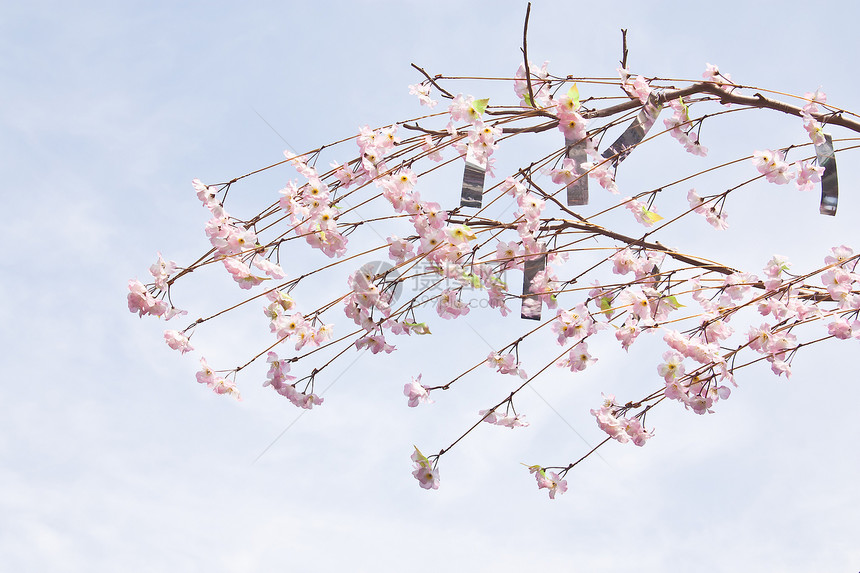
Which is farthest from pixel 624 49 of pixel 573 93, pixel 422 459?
pixel 422 459

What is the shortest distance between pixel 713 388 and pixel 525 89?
1.06 metres

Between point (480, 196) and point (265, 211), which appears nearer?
point (480, 196)

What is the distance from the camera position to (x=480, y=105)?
2049mm

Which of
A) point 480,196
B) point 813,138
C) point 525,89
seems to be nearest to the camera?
point 480,196

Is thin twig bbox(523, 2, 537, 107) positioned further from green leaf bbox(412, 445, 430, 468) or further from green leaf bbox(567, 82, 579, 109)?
green leaf bbox(412, 445, 430, 468)

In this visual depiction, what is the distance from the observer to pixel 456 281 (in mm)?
2100

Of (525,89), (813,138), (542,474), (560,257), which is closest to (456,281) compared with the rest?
(560,257)

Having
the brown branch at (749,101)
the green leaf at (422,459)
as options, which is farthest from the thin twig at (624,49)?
the green leaf at (422,459)

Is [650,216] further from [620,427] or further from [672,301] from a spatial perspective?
[620,427]

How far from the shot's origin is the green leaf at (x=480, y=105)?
80.4 inches

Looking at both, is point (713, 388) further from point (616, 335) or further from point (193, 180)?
point (193, 180)

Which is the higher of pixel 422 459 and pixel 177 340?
pixel 177 340

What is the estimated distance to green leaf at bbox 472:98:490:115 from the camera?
80.4 inches

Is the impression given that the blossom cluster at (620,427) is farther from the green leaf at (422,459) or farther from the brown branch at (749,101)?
the brown branch at (749,101)
